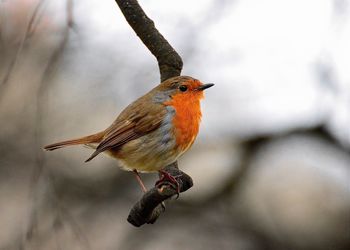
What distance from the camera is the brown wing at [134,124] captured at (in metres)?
4.62

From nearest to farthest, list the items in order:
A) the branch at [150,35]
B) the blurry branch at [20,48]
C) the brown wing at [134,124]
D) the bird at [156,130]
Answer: the blurry branch at [20,48], the branch at [150,35], the bird at [156,130], the brown wing at [134,124]

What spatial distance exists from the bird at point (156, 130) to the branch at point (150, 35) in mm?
274

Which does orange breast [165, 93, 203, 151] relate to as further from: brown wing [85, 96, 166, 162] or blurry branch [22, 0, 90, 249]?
blurry branch [22, 0, 90, 249]

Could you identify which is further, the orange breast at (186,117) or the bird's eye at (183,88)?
the bird's eye at (183,88)

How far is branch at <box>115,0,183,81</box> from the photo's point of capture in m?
3.69

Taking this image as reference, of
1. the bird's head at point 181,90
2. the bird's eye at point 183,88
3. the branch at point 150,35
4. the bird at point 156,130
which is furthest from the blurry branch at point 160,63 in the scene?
the bird's eye at point 183,88

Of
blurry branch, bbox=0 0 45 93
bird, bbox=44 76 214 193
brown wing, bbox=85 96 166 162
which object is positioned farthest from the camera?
brown wing, bbox=85 96 166 162

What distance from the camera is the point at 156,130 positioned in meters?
4.67

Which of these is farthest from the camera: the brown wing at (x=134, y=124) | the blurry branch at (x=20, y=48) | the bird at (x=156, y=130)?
the brown wing at (x=134, y=124)

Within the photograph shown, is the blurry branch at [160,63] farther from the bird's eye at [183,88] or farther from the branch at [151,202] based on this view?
the bird's eye at [183,88]

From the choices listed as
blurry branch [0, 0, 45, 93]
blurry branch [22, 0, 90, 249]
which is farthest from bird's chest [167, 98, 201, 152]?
blurry branch [0, 0, 45, 93]

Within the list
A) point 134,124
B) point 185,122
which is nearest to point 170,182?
point 185,122

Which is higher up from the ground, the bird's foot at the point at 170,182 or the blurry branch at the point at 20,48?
the blurry branch at the point at 20,48

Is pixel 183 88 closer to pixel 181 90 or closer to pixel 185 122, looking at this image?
pixel 181 90
